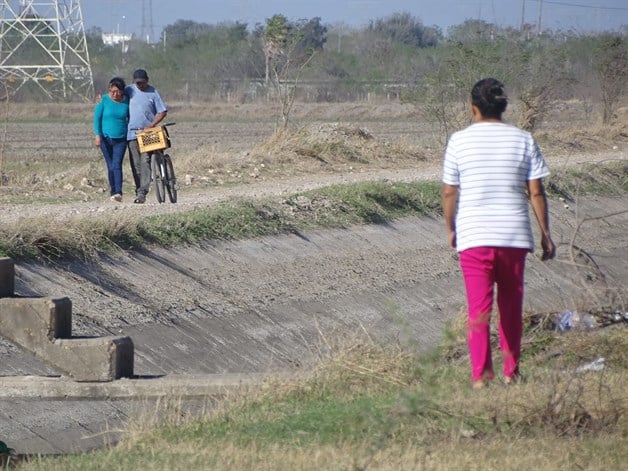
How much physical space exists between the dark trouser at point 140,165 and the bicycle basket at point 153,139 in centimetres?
20

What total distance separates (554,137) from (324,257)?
54.9ft

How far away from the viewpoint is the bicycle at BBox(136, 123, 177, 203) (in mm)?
15414

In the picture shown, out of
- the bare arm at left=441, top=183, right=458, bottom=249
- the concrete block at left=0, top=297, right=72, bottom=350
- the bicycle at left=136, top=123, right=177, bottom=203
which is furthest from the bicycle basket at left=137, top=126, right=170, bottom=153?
the bare arm at left=441, top=183, right=458, bottom=249

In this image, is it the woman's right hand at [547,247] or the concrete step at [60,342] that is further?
the concrete step at [60,342]

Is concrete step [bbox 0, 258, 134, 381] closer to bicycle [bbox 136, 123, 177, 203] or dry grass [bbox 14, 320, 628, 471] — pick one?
dry grass [bbox 14, 320, 628, 471]

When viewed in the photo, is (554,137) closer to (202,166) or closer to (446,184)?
(202,166)

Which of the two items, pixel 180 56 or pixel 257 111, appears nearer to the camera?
pixel 257 111

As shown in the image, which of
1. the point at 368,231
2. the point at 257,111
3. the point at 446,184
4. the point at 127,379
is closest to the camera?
the point at 446,184

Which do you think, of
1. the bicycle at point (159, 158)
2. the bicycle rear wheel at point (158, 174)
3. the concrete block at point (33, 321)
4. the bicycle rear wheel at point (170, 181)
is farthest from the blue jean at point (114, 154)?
the concrete block at point (33, 321)

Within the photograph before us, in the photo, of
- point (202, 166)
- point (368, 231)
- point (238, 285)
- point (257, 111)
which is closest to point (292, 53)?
point (202, 166)

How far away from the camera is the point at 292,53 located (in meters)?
27.9

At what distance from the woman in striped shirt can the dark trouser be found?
9025 millimetres

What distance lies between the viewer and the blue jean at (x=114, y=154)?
1571 centimetres

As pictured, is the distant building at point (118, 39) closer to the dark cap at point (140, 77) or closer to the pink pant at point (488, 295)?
the dark cap at point (140, 77)
